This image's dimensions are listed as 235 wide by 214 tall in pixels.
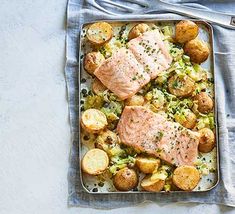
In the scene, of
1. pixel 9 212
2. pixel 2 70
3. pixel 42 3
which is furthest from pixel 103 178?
pixel 42 3

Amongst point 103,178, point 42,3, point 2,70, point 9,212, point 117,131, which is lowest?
point 9,212

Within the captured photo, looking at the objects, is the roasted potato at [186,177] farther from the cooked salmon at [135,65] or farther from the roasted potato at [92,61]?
the roasted potato at [92,61]

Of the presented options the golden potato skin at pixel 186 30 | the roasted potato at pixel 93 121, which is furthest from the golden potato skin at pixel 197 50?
the roasted potato at pixel 93 121

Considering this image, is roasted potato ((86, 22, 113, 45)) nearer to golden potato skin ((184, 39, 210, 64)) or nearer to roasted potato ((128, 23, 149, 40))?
roasted potato ((128, 23, 149, 40))

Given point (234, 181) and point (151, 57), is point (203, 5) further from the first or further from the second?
point (234, 181)

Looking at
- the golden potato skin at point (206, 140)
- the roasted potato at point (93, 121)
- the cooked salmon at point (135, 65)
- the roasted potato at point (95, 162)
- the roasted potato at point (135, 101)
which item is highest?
the cooked salmon at point (135, 65)

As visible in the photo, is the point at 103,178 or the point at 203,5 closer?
the point at 103,178
